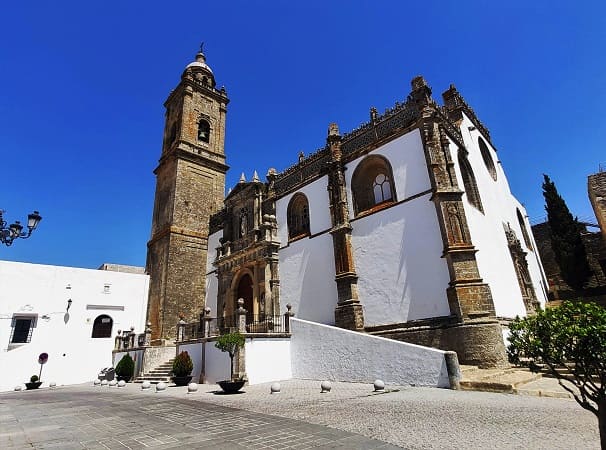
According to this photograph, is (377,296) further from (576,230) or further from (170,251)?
(576,230)

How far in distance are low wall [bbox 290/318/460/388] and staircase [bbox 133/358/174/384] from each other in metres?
6.69

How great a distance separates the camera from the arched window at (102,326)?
21000 mm

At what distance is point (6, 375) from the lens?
17781 millimetres

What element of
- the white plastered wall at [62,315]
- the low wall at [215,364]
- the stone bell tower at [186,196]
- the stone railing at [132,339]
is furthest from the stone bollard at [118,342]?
the low wall at [215,364]

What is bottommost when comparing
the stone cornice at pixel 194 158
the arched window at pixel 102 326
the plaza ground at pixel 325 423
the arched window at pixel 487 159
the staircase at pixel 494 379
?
the plaza ground at pixel 325 423

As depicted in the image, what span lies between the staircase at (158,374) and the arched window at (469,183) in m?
15.8

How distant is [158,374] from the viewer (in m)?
16.2

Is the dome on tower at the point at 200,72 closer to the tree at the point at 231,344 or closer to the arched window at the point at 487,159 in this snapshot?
the arched window at the point at 487,159

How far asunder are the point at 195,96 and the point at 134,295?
49.5 feet

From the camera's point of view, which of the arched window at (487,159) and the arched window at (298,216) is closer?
the arched window at (298,216)

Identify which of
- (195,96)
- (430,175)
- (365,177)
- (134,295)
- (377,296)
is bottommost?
(377,296)

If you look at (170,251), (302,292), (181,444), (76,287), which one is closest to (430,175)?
(302,292)

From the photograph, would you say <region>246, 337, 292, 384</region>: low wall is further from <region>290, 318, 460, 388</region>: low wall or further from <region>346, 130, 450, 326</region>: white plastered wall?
<region>346, 130, 450, 326</region>: white plastered wall

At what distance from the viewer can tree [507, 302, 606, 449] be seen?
3273 millimetres
